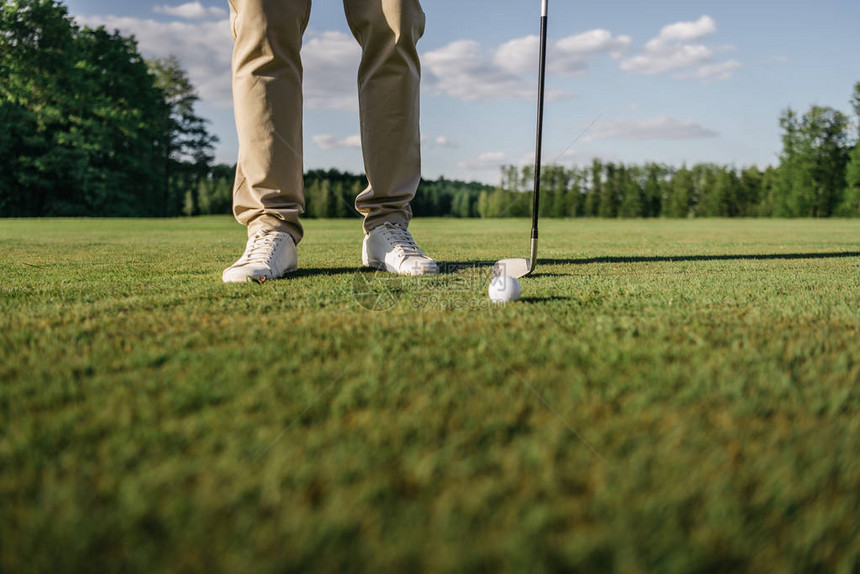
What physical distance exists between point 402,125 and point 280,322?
190 cm

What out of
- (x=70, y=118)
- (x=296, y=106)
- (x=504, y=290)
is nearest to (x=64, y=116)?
(x=70, y=118)

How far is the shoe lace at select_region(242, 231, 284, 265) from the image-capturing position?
2.77m

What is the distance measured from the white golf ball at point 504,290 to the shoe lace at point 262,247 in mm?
1190

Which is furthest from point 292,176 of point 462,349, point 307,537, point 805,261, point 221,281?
point 805,261

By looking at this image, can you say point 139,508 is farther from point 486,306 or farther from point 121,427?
Answer: point 486,306

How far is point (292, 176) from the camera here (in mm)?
3021

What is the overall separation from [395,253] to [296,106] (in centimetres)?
94

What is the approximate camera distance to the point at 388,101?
10.6ft

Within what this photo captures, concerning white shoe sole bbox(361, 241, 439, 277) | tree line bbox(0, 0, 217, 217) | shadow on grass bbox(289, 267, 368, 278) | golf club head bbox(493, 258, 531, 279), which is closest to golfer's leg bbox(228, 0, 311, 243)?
shadow on grass bbox(289, 267, 368, 278)

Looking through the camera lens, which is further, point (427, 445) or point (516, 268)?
point (516, 268)

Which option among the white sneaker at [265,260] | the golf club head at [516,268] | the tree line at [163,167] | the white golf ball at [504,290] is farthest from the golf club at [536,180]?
the tree line at [163,167]

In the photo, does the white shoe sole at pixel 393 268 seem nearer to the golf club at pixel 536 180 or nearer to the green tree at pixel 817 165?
the golf club at pixel 536 180

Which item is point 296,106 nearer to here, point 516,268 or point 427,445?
point 516,268

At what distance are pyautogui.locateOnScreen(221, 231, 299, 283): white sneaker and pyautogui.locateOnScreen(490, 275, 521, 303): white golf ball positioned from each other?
1115 millimetres
